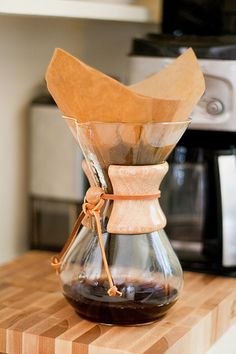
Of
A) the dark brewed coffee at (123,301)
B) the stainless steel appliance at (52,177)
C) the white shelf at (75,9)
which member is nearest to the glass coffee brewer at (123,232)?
the dark brewed coffee at (123,301)

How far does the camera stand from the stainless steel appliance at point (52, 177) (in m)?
1.58

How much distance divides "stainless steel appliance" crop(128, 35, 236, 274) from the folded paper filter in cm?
24

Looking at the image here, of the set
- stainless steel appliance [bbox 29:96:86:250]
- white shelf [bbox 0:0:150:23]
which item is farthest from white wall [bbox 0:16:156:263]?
white shelf [bbox 0:0:150:23]

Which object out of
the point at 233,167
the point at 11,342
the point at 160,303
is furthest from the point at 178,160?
the point at 11,342

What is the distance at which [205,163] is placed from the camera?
148 centimetres

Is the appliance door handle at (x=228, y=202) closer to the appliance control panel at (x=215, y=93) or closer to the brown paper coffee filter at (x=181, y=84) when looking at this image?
the appliance control panel at (x=215, y=93)

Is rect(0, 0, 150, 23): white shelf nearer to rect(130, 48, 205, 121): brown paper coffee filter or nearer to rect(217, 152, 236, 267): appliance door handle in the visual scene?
rect(130, 48, 205, 121): brown paper coffee filter

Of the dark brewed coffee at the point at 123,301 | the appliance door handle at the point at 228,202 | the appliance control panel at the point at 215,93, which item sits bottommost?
the dark brewed coffee at the point at 123,301

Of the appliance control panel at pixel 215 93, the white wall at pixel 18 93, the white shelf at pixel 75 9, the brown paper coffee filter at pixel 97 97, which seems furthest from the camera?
the white wall at pixel 18 93

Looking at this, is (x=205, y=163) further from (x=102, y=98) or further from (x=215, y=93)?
(x=102, y=98)

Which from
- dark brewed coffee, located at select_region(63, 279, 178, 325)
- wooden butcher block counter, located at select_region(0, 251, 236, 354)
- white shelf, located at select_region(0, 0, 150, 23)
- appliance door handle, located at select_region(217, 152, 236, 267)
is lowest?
wooden butcher block counter, located at select_region(0, 251, 236, 354)

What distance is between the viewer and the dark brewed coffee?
1.18 meters

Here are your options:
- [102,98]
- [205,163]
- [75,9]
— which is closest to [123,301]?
[102,98]

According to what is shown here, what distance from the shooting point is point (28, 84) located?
1.63 meters
